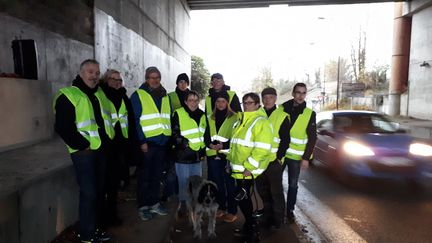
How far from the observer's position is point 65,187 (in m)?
4.00

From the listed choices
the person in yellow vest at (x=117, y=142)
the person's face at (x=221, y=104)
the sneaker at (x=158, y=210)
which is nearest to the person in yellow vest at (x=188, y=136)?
the person's face at (x=221, y=104)

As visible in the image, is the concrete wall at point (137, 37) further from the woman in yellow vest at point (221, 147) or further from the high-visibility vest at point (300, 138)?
the high-visibility vest at point (300, 138)

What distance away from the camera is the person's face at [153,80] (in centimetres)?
455

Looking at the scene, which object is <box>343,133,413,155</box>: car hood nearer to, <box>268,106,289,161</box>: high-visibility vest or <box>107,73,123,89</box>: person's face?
<box>268,106,289,161</box>: high-visibility vest

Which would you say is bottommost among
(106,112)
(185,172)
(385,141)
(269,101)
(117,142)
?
(185,172)

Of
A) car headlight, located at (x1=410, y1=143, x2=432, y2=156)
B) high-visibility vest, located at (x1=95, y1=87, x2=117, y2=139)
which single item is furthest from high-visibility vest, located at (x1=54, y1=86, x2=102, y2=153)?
car headlight, located at (x1=410, y1=143, x2=432, y2=156)

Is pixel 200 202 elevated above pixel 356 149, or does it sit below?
below

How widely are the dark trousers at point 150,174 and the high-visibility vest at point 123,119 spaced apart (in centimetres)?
35

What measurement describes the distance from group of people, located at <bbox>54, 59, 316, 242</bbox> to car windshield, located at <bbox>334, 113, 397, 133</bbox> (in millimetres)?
3326

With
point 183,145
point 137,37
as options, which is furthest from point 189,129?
point 137,37

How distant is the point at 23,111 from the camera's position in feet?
15.6

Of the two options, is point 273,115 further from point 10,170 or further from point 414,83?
point 414,83

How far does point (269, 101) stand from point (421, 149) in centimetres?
375

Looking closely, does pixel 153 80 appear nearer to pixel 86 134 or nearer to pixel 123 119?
pixel 123 119
